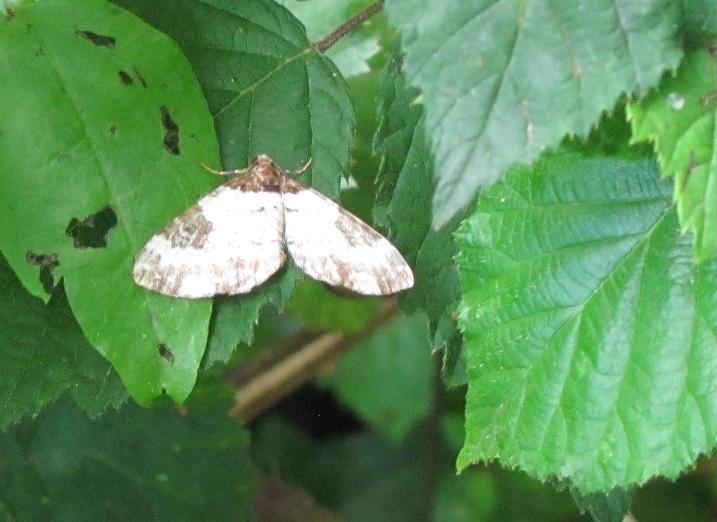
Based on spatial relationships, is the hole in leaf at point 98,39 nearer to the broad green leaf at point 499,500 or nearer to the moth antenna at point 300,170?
the moth antenna at point 300,170

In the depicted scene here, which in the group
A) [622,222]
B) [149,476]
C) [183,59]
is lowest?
[149,476]

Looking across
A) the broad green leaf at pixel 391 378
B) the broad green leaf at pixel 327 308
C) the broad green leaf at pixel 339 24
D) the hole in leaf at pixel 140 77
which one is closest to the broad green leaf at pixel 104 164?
the hole in leaf at pixel 140 77

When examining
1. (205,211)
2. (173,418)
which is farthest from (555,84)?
(173,418)

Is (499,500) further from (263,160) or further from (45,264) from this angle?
(45,264)

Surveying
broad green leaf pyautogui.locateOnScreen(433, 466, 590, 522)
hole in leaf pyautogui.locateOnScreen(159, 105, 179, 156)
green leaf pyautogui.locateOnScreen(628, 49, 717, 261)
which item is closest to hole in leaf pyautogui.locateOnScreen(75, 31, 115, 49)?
hole in leaf pyautogui.locateOnScreen(159, 105, 179, 156)

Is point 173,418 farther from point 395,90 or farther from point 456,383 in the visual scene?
point 395,90

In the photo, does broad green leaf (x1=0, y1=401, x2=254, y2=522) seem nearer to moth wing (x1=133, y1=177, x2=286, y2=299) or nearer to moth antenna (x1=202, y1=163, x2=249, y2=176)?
moth wing (x1=133, y1=177, x2=286, y2=299)
